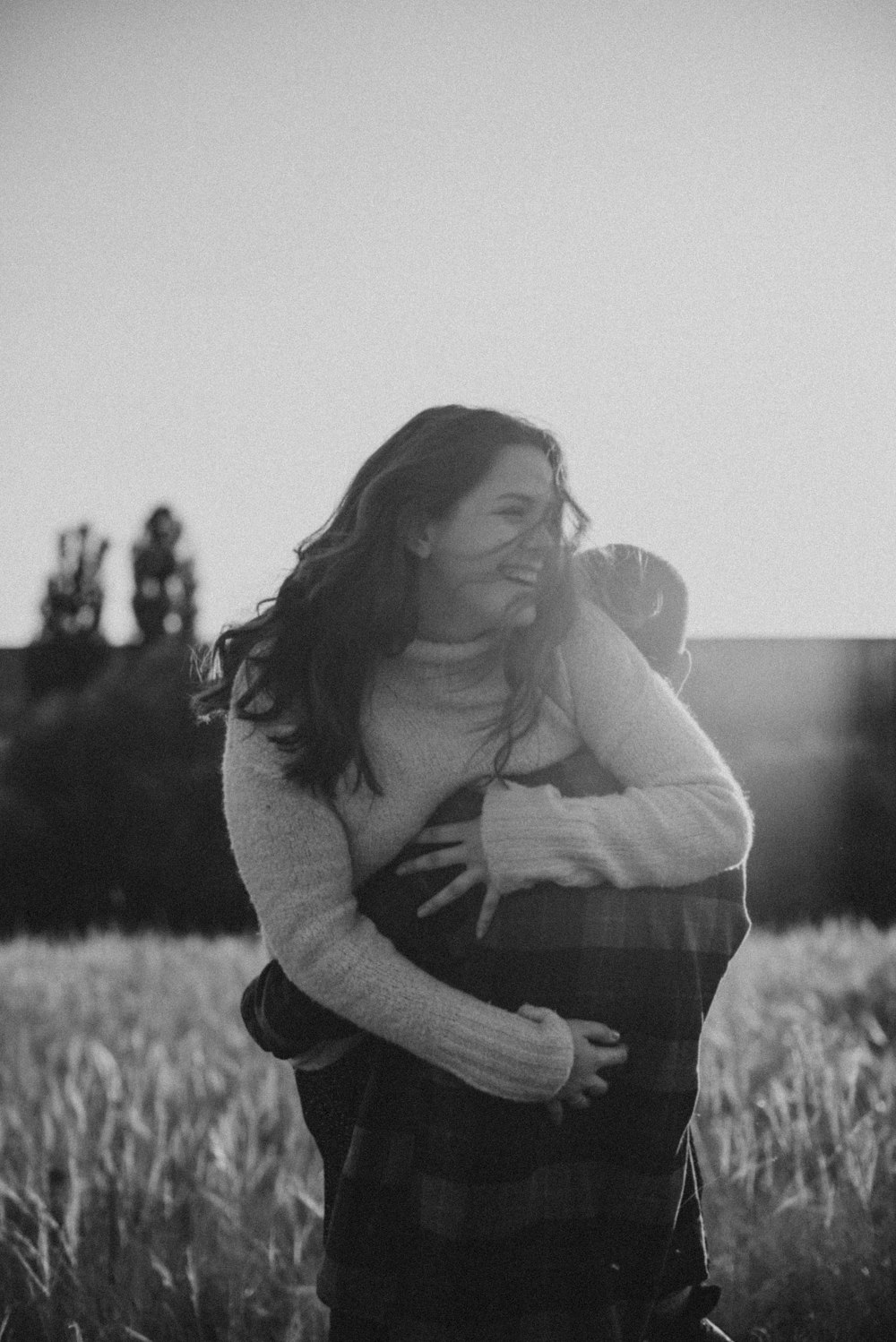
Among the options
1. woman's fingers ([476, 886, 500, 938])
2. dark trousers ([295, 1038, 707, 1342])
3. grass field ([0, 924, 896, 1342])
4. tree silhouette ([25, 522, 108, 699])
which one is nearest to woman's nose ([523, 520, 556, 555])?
woman's fingers ([476, 886, 500, 938])

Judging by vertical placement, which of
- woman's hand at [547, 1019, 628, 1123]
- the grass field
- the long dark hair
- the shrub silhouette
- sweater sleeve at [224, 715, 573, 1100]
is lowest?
the shrub silhouette

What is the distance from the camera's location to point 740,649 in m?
26.1

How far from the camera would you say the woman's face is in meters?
1.95

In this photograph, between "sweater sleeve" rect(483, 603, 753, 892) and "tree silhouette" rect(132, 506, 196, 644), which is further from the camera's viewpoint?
"tree silhouette" rect(132, 506, 196, 644)

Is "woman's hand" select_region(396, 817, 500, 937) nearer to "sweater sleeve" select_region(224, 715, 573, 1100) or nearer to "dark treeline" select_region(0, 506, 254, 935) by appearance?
"sweater sleeve" select_region(224, 715, 573, 1100)

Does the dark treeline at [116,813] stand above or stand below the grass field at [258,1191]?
below

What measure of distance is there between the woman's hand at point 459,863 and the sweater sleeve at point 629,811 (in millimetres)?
50

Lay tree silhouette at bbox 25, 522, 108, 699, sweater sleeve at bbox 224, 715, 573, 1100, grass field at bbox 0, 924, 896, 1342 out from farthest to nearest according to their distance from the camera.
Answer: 1. tree silhouette at bbox 25, 522, 108, 699
2. grass field at bbox 0, 924, 896, 1342
3. sweater sleeve at bbox 224, 715, 573, 1100

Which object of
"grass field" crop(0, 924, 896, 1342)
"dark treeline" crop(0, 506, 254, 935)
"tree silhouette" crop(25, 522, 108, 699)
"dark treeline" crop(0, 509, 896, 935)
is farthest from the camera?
"tree silhouette" crop(25, 522, 108, 699)

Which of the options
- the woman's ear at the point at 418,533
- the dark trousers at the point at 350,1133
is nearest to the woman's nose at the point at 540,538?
the woman's ear at the point at 418,533

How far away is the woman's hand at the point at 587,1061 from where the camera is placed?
5.73 ft

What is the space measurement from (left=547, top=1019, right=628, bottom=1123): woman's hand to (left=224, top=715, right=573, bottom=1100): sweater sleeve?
3cm

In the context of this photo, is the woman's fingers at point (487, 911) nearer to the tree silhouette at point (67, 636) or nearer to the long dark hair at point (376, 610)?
the long dark hair at point (376, 610)

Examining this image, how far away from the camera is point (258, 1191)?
3164mm
